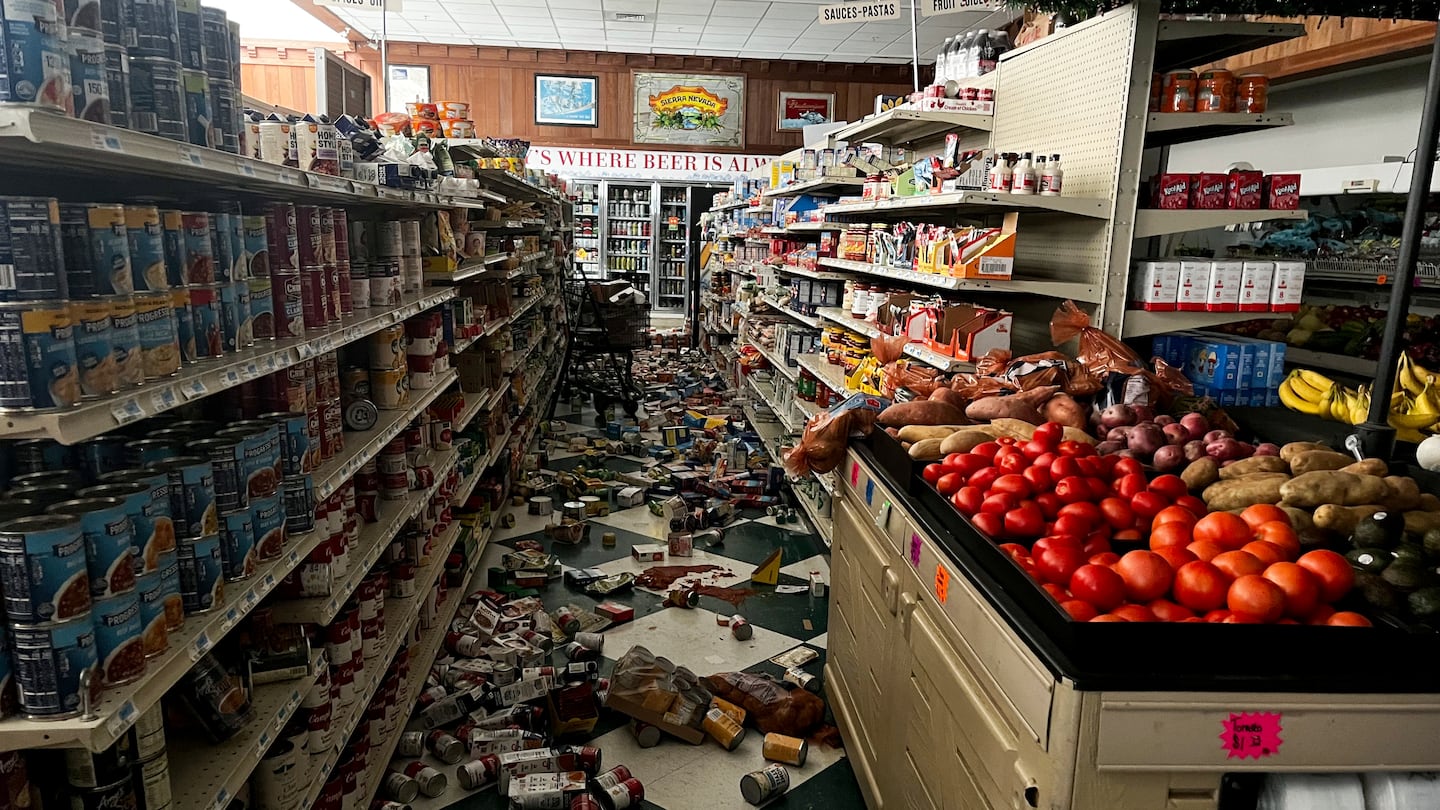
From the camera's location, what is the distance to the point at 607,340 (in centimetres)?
856

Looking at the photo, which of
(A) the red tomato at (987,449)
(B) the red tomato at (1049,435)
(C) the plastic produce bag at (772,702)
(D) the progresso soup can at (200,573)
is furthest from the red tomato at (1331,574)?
(D) the progresso soup can at (200,573)

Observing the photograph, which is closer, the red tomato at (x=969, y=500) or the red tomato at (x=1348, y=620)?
the red tomato at (x=1348, y=620)

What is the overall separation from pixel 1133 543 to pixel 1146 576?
0.33 meters

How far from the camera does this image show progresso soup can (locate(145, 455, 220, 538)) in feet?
5.89

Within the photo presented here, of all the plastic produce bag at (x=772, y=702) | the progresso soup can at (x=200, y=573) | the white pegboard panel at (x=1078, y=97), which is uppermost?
the white pegboard panel at (x=1078, y=97)

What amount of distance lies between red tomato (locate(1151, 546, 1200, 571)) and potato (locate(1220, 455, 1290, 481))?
53 centimetres

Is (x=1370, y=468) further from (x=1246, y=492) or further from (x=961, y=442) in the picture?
(x=961, y=442)

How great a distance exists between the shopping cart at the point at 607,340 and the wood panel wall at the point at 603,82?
5585 millimetres

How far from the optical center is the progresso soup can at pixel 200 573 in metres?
1.77

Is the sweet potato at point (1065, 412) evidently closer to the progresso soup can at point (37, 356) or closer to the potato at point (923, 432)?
the potato at point (923, 432)

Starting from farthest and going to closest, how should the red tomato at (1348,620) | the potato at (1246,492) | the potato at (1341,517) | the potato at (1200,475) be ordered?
the potato at (1200,475) < the potato at (1246,492) < the potato at (1341,517) < the red tomato at (1348,620)

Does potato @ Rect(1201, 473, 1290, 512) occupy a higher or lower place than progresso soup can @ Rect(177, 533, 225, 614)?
higher

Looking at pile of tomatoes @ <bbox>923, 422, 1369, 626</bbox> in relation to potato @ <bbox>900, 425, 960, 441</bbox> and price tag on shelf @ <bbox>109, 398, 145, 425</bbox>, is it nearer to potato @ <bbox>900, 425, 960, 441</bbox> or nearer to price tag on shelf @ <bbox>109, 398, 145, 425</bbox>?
potato @ <bbox>900, 425, 960, 441</bbox>

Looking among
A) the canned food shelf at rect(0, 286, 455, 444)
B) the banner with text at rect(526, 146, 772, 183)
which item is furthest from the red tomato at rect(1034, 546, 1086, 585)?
the banner with text at rect(526, 146, 772, 183)
